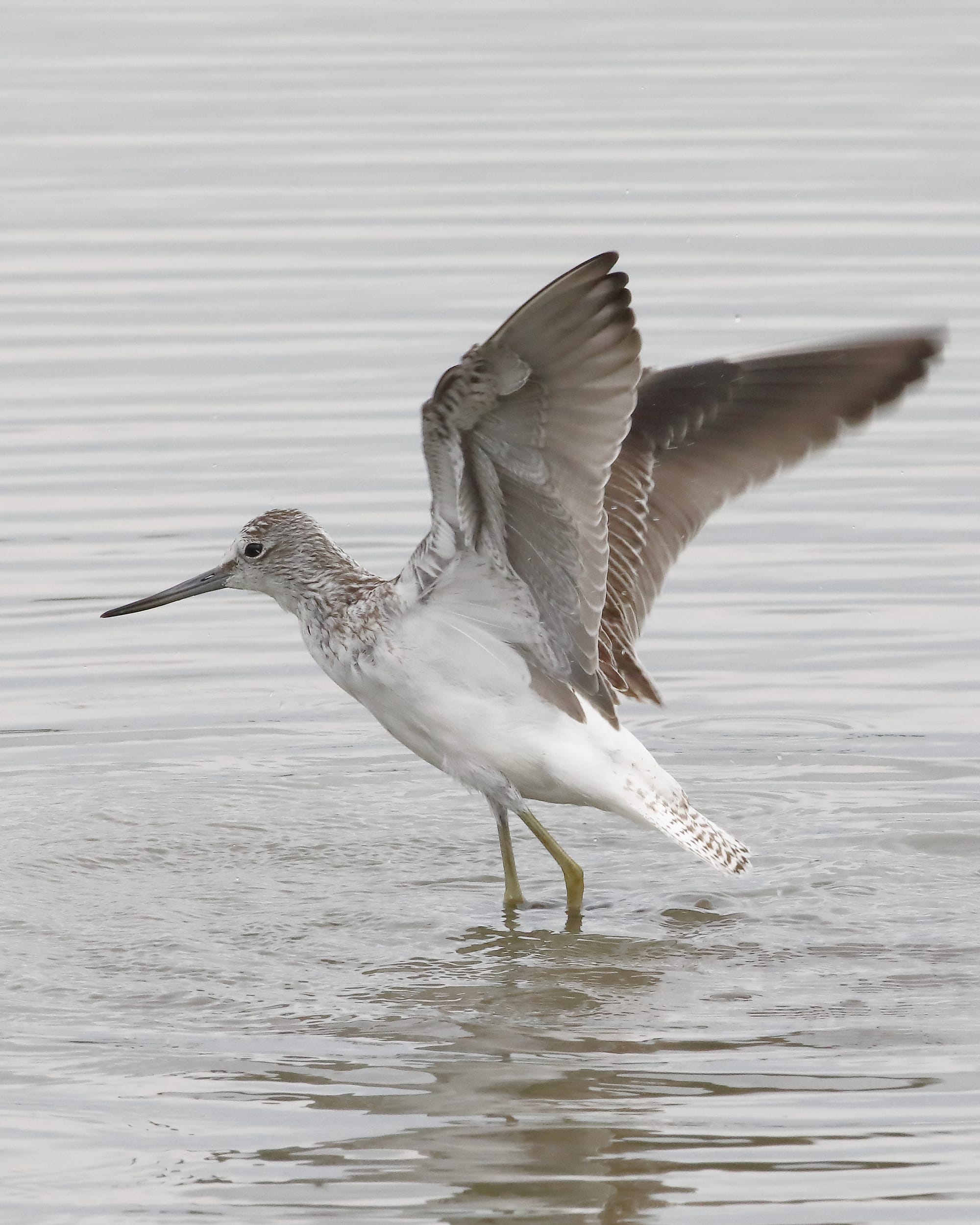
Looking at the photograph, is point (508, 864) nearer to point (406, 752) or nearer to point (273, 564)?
point (273, 564)

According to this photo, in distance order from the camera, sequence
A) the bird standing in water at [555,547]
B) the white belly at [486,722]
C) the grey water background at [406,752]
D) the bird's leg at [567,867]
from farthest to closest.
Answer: the bird's leg at [567,867] < the white belly at [486,722] < the bird standing in water at [555,547] < the grey water background at [406,752]

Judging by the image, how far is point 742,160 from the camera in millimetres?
14828

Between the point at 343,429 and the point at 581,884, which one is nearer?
the point at 581,884

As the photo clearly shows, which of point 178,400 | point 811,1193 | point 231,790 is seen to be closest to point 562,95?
point 178,400

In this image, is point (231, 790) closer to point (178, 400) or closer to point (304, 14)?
point (178, 400)

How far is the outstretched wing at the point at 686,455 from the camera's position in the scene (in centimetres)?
699

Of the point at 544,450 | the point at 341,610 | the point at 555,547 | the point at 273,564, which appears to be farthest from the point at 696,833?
the point at 273,564

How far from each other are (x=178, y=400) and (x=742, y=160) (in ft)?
16.8

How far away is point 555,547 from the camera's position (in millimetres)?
6203

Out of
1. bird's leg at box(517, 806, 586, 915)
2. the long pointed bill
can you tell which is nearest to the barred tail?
bird's leg at box(517, 806, 586, 915)

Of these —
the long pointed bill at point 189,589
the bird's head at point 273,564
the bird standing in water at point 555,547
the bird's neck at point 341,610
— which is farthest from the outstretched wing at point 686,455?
the long pointed bill at point 189,589

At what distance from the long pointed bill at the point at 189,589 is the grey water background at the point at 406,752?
658 mm

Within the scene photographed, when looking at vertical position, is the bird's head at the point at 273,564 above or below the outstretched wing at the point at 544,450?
below

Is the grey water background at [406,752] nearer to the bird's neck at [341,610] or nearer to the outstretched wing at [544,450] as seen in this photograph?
the bird's neck at [341,610]
